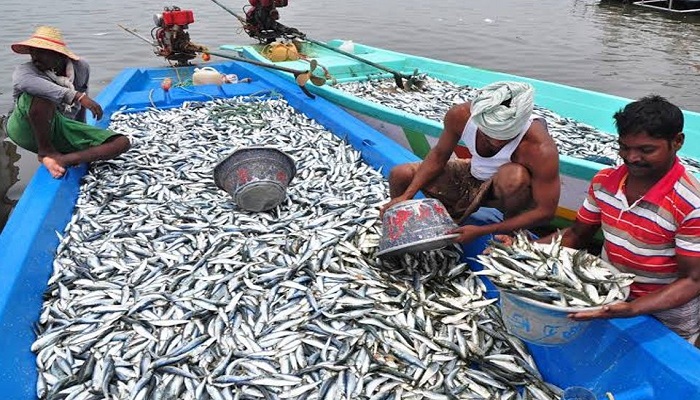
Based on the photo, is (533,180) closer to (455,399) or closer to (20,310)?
(455,399)

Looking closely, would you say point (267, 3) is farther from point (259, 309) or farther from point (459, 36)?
point (459, 36)

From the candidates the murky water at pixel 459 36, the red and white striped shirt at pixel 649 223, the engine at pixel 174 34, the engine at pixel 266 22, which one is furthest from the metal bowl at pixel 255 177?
the engine at pixel 266 22

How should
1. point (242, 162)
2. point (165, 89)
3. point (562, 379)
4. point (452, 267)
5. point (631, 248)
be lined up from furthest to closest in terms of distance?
1. point (165, 89)
2. point (242, 162)
3. point (452, 267)
4. point (562, 379)
5. point (631, 248)

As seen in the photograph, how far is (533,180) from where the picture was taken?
3.24m

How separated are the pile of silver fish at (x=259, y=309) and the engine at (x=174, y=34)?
4.82 meters

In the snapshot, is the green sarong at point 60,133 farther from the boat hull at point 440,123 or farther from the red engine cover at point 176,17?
the red engine cover at point 176,17

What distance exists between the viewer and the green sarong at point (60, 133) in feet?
15.0

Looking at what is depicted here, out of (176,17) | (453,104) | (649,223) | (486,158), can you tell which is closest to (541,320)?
(649,223)

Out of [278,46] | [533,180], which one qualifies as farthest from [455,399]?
[278,46]

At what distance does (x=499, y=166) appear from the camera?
11.3 feet

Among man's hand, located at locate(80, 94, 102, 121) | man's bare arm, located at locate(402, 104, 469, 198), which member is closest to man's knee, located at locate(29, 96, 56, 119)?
man's hand, located at locate(80, 94, 102, 121)

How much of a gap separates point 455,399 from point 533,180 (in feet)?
4.79

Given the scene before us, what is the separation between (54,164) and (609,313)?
4.21 meters

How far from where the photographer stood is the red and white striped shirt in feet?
7.23
